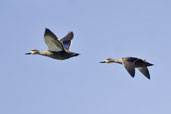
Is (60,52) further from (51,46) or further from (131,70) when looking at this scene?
(131,70)

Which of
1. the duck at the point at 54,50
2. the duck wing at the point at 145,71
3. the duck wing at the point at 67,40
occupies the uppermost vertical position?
the duck wing at the point at 67,40

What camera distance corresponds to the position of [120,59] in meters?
40.2

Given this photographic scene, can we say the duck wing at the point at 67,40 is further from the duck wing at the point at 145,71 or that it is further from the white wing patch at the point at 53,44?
the duck wing at the point at 145,71

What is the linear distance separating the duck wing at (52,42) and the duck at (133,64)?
536 cm

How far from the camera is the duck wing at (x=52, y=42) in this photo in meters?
33.6

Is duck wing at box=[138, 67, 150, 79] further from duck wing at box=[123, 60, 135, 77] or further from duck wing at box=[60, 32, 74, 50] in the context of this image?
duck wing at box=[60, 32, 74, 50]

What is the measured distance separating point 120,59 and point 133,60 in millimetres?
2990

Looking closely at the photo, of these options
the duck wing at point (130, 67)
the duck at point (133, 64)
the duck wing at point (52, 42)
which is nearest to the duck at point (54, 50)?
the duck wing at point (52, 42)

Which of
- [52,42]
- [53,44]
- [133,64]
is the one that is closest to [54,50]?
[53,44]

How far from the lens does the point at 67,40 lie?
40.9 m

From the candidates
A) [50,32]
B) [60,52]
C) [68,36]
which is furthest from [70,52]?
[68,36]

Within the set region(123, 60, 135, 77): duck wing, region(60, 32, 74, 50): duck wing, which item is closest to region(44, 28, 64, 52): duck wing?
region(60, 32, 74, 50): duck wing

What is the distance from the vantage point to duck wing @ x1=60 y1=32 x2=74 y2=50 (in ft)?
131

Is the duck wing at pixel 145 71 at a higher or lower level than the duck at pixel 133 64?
lower
